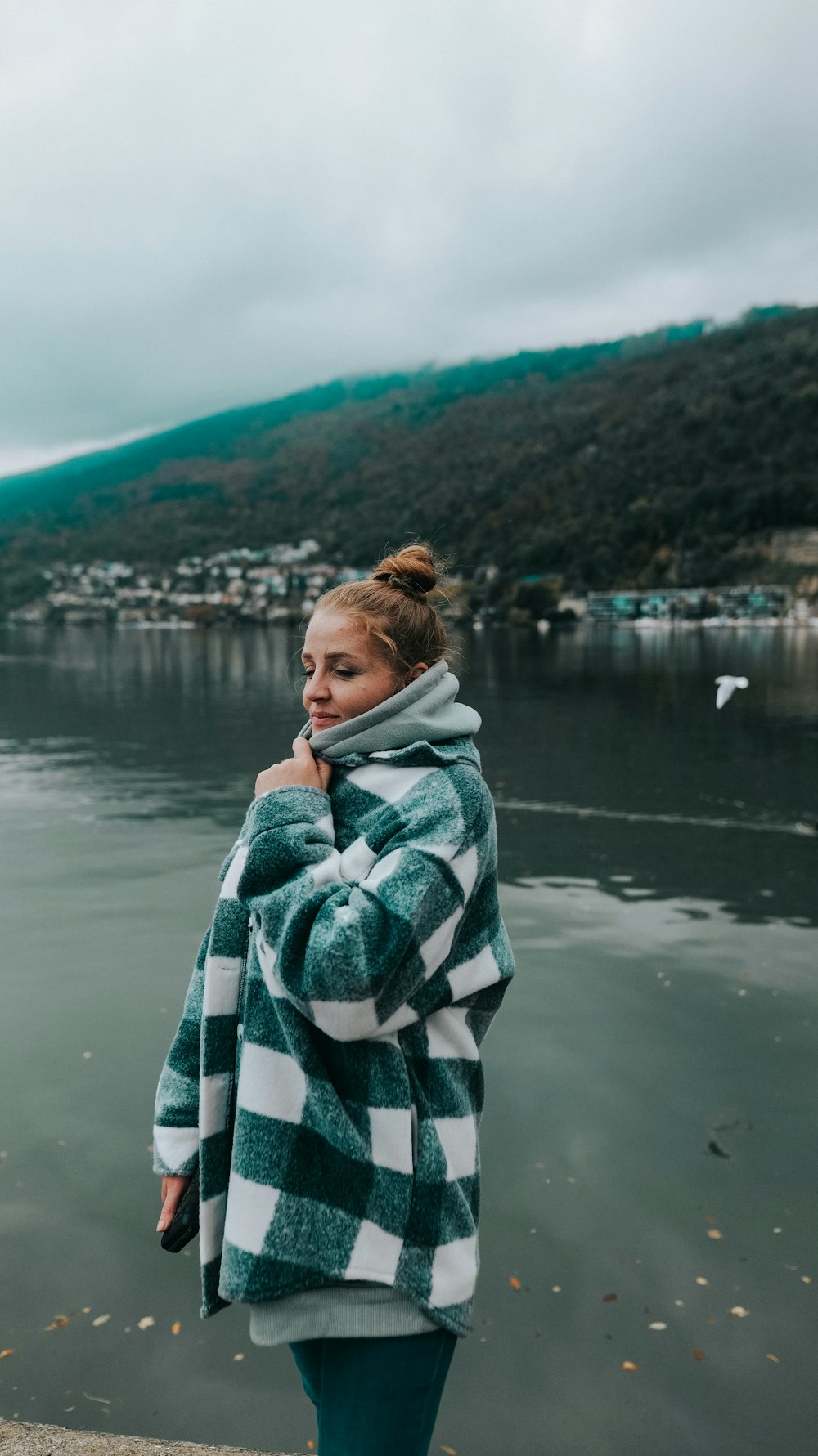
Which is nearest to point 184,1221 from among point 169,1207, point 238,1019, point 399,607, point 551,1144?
point 169,1207

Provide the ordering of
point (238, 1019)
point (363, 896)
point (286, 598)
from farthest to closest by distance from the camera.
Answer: point (286, 598) < point (238, 1019) < point (363, 896)

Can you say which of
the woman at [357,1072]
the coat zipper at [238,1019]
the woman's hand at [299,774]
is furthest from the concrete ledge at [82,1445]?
the woman's hand at [299,774]

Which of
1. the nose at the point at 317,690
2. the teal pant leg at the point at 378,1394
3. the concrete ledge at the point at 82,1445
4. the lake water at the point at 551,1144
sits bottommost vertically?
the lake water at the point at 551,1144

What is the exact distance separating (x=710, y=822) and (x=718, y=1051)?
327 inches

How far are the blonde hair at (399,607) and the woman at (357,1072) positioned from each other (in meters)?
0.14

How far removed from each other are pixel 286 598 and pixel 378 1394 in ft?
460

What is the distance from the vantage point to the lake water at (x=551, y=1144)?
3293mm

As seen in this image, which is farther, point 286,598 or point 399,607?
point 286,598

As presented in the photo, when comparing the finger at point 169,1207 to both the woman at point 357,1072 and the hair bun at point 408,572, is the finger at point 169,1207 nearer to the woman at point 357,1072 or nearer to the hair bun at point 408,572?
the woman at point 357,1072

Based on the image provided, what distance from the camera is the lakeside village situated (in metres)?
121

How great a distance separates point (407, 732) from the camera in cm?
165

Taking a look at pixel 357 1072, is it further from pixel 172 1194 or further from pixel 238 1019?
pixel 172 1194

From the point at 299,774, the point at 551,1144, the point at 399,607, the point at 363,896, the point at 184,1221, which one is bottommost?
the point at 551,1144

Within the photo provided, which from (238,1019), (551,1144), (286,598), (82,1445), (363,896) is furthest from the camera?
(286,598)
